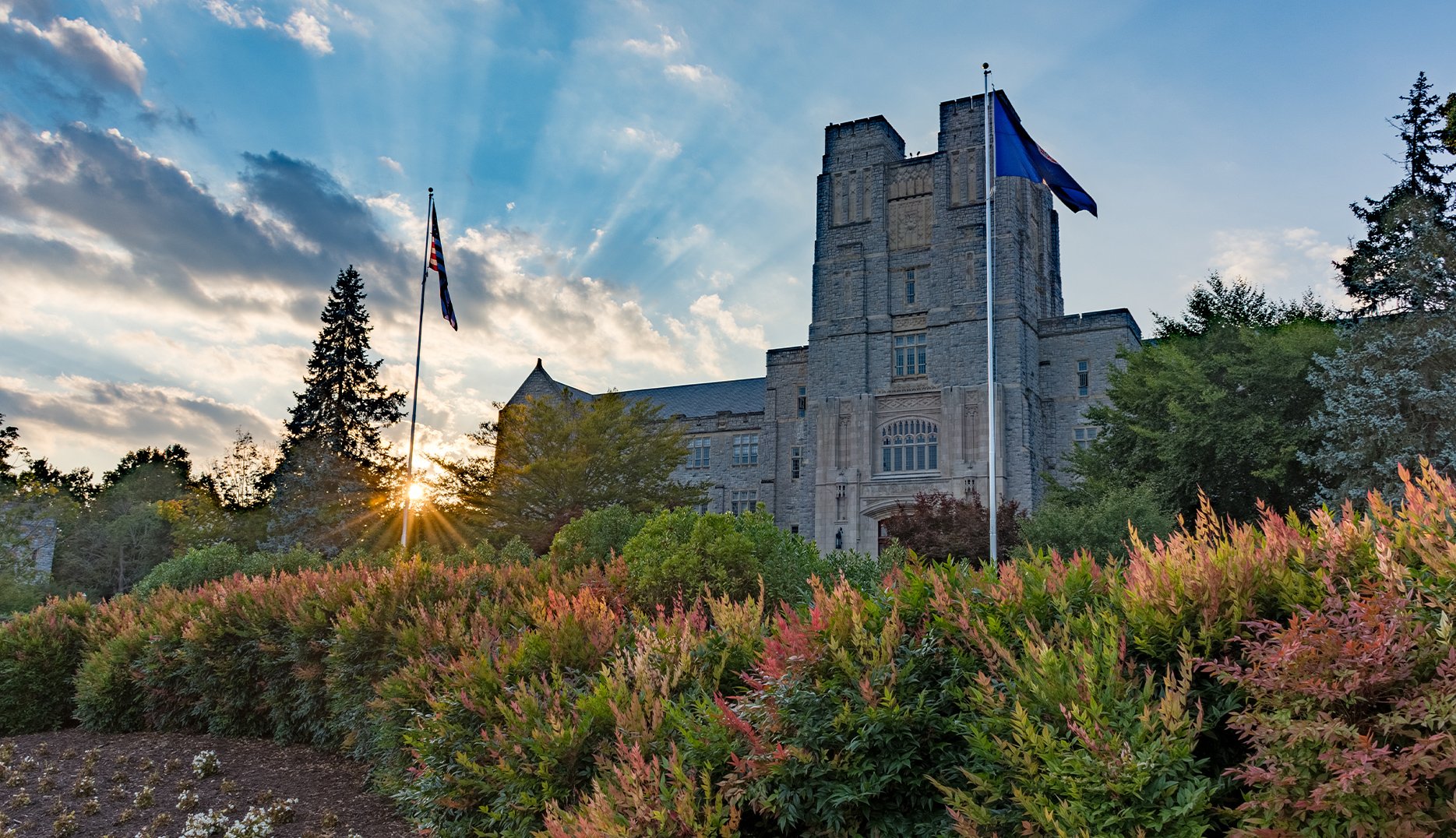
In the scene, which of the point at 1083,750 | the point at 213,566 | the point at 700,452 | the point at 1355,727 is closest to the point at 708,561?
the point at 1083,750

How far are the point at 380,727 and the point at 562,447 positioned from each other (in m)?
30.4

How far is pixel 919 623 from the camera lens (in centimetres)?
534

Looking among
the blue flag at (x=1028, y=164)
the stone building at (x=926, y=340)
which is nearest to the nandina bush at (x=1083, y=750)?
the blue flag at (x=1028, y=164)

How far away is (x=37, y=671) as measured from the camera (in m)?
13.8

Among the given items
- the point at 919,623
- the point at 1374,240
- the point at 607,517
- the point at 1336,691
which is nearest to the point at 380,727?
the point at 919,623

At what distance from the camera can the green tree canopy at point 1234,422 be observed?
991 inches

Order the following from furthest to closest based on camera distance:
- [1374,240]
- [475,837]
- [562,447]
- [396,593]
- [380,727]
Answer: [562,447], [1374,240], [396,593], [380,727], [475,837]

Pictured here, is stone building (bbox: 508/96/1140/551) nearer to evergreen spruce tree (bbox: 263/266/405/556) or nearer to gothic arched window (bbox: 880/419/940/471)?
gothic arched window (bbox: 880/419/940/471)

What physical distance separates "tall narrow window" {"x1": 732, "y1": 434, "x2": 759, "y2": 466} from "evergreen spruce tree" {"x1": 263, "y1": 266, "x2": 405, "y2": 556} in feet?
62.5

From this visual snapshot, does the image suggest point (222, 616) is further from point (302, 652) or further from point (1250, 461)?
point (1250, 461)

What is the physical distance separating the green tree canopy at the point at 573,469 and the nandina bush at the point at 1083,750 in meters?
30.1

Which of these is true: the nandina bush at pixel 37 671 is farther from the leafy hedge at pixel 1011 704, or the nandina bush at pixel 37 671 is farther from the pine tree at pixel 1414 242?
the pine tree at pixel 1414 242

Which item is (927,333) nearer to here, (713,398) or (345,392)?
(713,398)

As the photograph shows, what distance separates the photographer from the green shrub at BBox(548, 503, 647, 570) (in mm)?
21203
